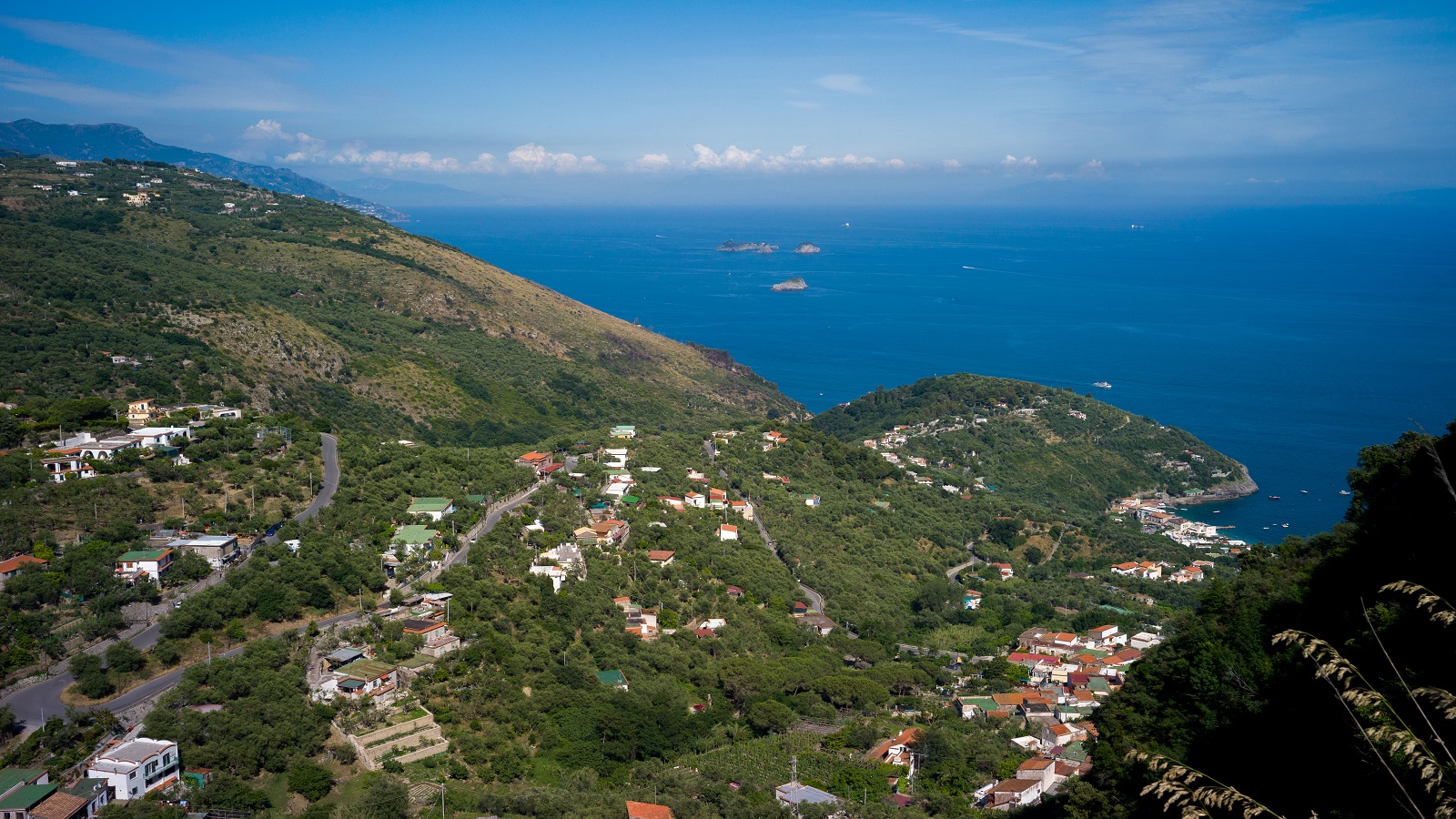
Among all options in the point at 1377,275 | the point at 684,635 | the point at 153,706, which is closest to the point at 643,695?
the point at 684,635

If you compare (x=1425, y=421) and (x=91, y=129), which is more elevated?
(x=91, y=129)

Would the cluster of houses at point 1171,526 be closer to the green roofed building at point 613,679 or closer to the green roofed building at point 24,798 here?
the green roofed building at point 613,679

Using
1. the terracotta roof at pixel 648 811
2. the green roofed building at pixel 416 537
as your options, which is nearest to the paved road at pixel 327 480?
the green roofed building at pixel 416 537

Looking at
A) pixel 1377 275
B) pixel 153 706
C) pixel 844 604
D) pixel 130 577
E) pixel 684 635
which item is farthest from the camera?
pixel 1377 275

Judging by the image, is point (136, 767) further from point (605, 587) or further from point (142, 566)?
point (605, 587)

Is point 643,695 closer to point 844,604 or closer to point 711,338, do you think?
point 844,604

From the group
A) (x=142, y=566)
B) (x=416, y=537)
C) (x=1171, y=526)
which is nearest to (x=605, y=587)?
(x=416, y=537)

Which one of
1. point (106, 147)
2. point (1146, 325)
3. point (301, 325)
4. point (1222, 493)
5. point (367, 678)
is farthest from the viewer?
point (106, 147)
